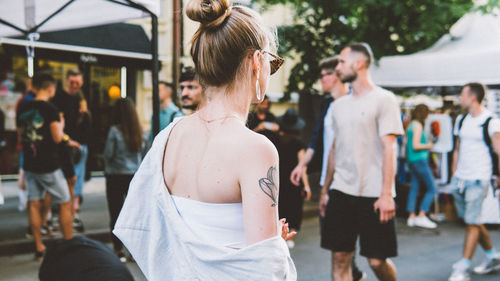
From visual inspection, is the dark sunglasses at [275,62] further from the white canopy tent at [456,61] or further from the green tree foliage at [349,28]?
the green tree foliage at [349,28]

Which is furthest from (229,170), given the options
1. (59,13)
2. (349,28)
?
(349,28)

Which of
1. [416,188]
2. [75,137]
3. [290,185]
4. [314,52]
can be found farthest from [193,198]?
[314,52]

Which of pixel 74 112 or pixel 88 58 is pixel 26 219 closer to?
pixel 74 112

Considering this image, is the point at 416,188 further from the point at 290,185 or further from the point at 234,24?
the point at 234,24

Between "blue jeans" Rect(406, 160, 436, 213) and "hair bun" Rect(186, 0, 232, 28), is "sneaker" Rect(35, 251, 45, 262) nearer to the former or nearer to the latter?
"hair bun" Rect(186, 0, 232, 28)

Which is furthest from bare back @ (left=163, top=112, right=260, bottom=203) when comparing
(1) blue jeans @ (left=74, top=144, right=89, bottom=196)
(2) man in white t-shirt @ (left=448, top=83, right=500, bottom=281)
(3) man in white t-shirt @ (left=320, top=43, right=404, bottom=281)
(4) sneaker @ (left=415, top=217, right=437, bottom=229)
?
(4) sneaker @ (left=415, top=217, right=437, bottom=229)

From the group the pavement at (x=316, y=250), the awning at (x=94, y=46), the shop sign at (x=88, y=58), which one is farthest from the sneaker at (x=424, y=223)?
the shop sign at (x=88, y=58)

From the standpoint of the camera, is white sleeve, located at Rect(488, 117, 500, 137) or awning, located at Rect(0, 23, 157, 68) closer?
white sleeve, located at Rect(488, 117, 500, 137)

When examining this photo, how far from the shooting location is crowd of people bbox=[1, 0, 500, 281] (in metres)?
1.50

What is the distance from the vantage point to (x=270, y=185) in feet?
4.85

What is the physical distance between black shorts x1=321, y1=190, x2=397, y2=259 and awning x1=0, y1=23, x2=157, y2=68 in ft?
22.3

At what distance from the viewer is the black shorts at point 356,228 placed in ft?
12.4

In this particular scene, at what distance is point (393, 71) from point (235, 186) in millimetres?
8855

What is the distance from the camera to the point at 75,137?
719 centimetres
